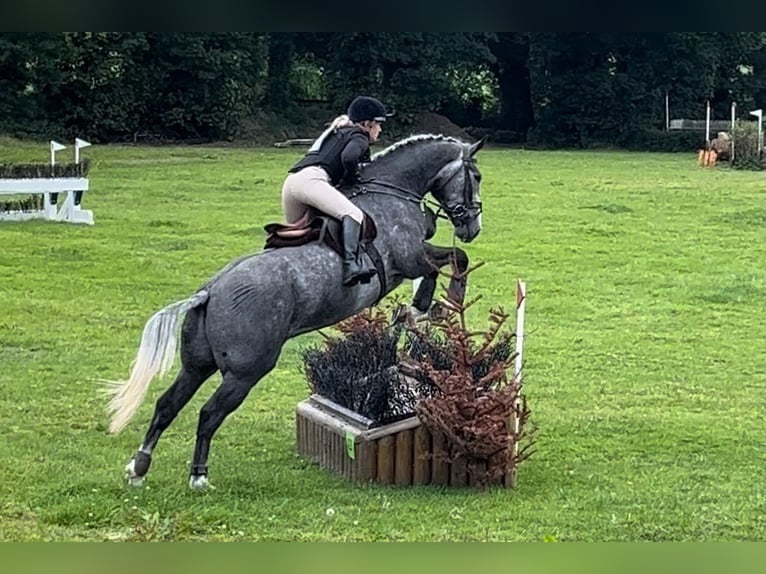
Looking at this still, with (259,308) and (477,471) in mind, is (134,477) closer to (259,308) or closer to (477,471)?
(259,308)

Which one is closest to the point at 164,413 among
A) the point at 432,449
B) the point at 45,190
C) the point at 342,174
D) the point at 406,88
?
the point at 432,449

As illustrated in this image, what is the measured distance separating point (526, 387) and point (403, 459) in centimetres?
222

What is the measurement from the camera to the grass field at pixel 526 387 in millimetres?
4191

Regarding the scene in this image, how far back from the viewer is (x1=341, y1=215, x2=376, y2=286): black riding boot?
455 cm

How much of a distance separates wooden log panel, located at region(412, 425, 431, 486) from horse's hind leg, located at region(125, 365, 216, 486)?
0.88 m

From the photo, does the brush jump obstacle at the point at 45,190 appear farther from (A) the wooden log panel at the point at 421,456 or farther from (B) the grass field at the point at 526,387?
(A) the wooden log panel at the point at 421,456

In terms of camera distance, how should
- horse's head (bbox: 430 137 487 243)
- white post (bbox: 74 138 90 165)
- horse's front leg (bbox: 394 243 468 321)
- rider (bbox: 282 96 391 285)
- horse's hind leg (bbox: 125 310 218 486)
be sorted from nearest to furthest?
horse's hind leg (bbox: 125 310 218 486)
rider (bbox: 282 96 391 285)
horse's front leg (bbox: 394 243 468 321)
horse's head (bbox: 430 137 487 243)
white post (bbox: 74 138 90 165)

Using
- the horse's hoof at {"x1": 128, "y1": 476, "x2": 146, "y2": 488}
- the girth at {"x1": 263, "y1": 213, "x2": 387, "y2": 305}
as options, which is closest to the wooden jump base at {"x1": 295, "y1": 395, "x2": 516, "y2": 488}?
the girth at {"x1": 263, "y1": 213, "x2": 387, "y2": 305}

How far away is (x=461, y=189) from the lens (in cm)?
504

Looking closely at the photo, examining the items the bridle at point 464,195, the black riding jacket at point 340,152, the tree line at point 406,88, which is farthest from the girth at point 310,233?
the tree line at point 406,88

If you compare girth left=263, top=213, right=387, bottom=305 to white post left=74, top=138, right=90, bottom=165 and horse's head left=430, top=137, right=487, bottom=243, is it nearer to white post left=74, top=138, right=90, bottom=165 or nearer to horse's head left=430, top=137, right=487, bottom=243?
horse's head left=430, top=137, right=487, bottom=243
